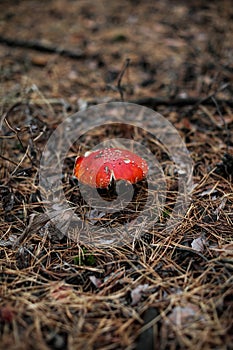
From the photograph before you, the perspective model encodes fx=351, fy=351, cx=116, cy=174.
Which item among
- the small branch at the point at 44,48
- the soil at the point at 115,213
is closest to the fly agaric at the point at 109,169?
the soil at the point at 115,213

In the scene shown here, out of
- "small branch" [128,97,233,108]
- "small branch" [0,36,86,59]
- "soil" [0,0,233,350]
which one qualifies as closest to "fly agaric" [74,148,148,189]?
"soil" [0,0,233,350]

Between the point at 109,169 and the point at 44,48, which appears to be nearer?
Answer: the point at 109,169

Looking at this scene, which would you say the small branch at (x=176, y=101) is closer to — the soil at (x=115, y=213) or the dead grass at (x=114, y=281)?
the soil at (x=115, y=213)

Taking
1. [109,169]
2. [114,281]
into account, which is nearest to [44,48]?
[109,169]

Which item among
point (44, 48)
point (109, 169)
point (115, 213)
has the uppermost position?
point (109, 169)

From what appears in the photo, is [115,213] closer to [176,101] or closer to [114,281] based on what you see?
[114,281]

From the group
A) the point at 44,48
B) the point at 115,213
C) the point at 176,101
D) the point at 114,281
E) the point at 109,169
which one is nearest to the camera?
the point at 114,281

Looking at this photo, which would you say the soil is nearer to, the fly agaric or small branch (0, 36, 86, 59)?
small branch (0, 36, 86, 59)
